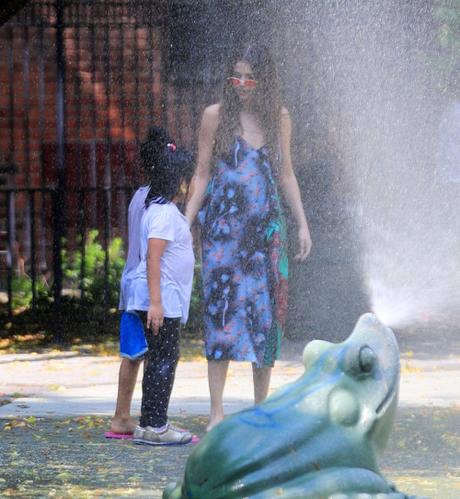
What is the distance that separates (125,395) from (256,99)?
149cm

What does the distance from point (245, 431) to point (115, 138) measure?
36.3 ft

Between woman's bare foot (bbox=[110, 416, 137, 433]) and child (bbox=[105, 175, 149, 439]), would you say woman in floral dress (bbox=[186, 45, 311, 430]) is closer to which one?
child (bbox=[105, 175, 149, 439])

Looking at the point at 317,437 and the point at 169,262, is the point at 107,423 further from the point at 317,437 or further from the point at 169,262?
the point at 317,437

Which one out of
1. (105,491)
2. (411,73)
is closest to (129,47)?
(411,73)

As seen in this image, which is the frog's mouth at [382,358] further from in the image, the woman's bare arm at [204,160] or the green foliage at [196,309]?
the green foliage at [196,309]

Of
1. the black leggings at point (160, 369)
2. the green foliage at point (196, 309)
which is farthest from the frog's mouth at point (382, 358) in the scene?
the green foliage at point (196, 309)

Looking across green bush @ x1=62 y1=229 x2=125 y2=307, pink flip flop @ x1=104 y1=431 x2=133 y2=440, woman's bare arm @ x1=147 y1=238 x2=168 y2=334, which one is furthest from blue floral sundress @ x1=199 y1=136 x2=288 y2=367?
green bush @ x1=62 y1=229 x2=125 y2=307

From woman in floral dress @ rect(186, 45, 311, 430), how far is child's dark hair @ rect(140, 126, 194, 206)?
24 cm

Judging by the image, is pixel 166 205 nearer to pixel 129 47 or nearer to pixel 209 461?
pixel 209 461

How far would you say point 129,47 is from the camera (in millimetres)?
13281

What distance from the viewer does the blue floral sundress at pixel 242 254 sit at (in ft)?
20.2

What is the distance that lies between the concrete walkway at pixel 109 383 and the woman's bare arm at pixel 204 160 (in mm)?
1234

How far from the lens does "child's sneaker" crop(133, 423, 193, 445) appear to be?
19.5 ft

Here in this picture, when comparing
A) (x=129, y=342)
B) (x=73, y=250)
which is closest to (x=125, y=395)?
(x=129, y=342)
